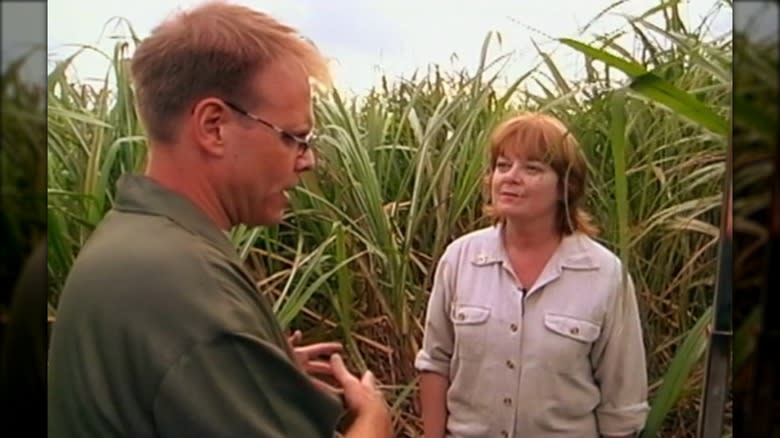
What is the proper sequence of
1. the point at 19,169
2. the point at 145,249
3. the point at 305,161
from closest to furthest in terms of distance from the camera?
the point at 19,169
the point at 145,249
the point at 305,161

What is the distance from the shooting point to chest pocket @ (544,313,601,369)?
1470 millimetres

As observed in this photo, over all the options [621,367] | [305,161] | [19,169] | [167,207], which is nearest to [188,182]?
[167,207]

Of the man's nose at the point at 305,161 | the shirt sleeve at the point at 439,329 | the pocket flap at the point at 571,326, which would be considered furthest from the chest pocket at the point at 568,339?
the man's nose at the point at 305,161

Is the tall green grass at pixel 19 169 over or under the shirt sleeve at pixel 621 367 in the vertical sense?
over

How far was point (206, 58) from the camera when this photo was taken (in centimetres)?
137

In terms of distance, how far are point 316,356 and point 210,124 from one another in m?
0.35

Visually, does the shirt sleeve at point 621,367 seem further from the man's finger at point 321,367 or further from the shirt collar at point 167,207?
the shirt collar at point 167,207

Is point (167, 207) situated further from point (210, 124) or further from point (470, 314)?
point (470, 314)

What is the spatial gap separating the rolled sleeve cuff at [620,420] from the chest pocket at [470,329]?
7.0 inches

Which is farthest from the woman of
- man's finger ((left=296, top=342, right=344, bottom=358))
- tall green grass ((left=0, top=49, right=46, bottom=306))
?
tall green grass ((left=0, top=49, right=46, bottom=306))

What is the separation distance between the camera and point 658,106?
4.90 feet

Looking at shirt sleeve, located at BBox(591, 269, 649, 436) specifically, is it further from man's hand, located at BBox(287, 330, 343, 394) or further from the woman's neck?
man's hand, located at BBox(287, 330, 343, 394)

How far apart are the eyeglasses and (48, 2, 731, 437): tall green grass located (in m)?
0.08

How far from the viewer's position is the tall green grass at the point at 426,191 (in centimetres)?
150
